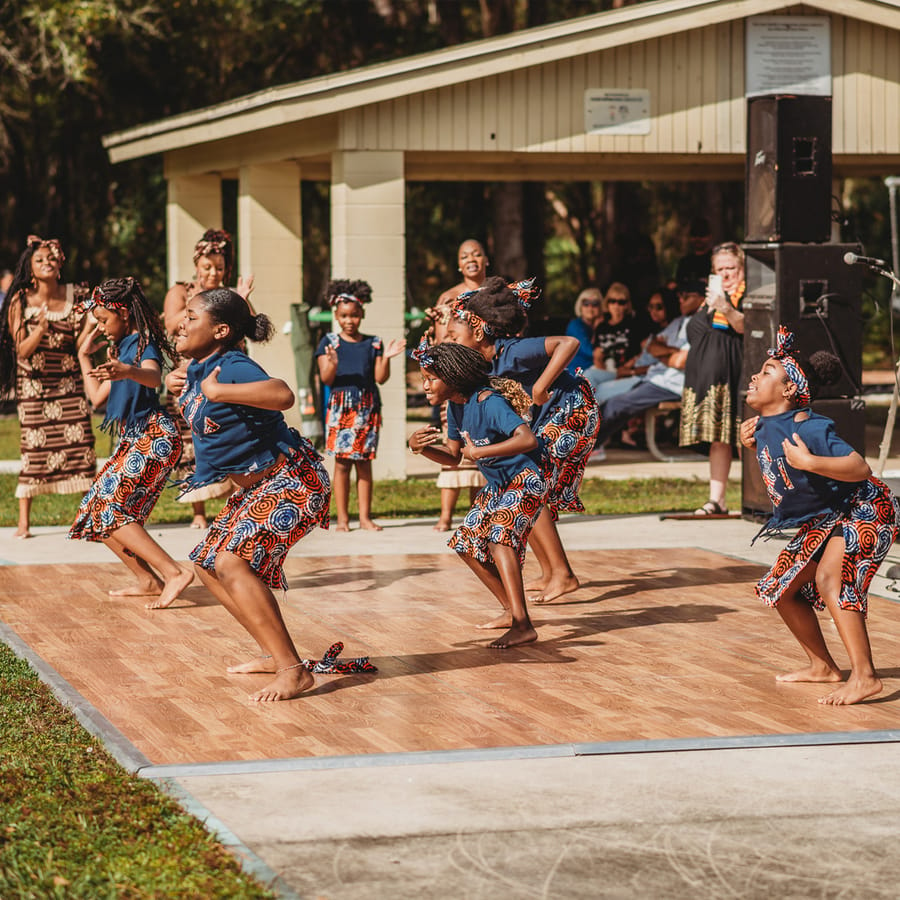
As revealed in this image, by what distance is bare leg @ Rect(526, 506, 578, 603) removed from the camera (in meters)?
9.24

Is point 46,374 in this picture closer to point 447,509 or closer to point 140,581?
point 140,581

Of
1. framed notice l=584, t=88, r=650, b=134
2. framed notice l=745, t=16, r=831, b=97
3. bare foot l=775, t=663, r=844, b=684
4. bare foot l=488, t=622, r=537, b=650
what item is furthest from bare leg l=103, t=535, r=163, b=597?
framed notice l=745, t=16, r=831, b=97

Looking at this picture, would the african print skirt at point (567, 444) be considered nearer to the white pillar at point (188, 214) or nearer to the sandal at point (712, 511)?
the sandal at point (712, 511)

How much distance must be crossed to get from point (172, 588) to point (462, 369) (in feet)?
7.24

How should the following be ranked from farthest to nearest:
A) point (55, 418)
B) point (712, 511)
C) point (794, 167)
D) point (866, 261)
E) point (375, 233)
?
point (375, 233) < point (712, 511) < point (794, 167) < point (55, 418) < point (866, 261)

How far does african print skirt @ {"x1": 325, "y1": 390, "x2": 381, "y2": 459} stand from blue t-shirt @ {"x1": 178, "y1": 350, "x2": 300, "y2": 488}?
16.4 ft

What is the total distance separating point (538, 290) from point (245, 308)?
2.56 meters

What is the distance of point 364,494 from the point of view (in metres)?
12.1

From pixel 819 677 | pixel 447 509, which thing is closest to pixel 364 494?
pixel 447 509

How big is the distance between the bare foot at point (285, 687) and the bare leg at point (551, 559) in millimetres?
2525

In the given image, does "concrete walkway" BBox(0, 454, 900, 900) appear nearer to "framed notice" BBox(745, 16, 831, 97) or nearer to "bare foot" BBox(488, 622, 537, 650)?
"bare foot" BBox(488, 622, 537, 650)

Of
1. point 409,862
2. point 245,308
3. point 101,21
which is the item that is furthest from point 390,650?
point 101,21

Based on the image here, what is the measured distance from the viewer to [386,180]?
15141mm

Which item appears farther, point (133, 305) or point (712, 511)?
point (712, 511)
